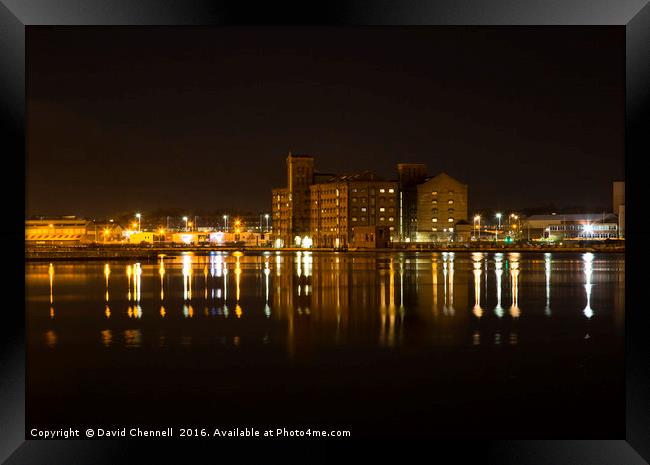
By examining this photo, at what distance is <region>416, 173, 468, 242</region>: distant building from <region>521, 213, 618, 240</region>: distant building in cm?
1386

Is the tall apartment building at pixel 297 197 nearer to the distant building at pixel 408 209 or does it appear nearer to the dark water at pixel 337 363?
the distant building at pixel 408 209

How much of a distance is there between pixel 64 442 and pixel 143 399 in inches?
78.7

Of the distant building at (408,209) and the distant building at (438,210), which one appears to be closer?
the distant building at (438,210)

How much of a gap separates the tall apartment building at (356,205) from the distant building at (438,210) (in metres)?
3.34

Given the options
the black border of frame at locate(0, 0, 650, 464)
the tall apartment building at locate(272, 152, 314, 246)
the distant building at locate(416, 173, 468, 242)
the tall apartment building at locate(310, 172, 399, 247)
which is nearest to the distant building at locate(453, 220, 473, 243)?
the distant building at locate(416, 173, 468, 242)

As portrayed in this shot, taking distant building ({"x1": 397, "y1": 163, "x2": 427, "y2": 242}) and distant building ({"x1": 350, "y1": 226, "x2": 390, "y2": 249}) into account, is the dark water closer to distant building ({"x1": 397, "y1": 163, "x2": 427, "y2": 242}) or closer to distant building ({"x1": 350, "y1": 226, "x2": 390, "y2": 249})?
distant building ({"x1": 350, "y1": 226, "x2": 390, "y2": 249})

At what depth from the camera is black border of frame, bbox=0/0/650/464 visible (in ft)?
16.0

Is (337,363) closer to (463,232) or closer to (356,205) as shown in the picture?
(463,232)

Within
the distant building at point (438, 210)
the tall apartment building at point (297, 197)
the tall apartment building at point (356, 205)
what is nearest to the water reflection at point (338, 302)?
the tall apartment building at point (356, 205)

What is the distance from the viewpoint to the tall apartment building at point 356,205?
9306cm

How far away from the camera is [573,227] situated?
330 ft
